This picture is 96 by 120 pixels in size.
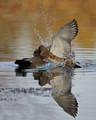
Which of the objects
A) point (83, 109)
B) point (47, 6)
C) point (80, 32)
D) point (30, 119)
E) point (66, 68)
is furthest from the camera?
point (47, 6)

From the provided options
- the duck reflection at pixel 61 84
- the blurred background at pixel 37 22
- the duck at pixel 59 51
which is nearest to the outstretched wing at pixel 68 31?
the duck at pixel 59 51

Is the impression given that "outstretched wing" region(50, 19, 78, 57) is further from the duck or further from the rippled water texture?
the rippled water texture

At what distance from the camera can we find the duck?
10148 mm

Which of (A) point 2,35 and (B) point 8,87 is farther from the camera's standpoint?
(A) point 2,35

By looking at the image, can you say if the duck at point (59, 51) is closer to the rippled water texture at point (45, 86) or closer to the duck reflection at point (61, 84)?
the rippled water texture at point (45, 86)

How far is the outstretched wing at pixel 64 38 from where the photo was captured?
1012 cm

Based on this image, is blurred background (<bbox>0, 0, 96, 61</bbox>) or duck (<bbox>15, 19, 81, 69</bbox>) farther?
blurred background (<bbox>0, 0, 96, 61</bbox>)

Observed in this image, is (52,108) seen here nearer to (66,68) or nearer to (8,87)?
(8,87)

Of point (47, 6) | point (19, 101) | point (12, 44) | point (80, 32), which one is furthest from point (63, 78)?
point (47, 6)

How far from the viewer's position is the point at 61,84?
8.13 meters

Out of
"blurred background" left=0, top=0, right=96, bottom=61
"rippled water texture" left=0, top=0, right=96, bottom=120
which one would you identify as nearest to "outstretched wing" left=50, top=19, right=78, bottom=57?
"rippled water texture" left=0, top=0, right=96, bottom=120

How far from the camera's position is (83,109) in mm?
6441

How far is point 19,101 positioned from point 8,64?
3.80m

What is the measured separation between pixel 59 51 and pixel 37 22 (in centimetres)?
1266
